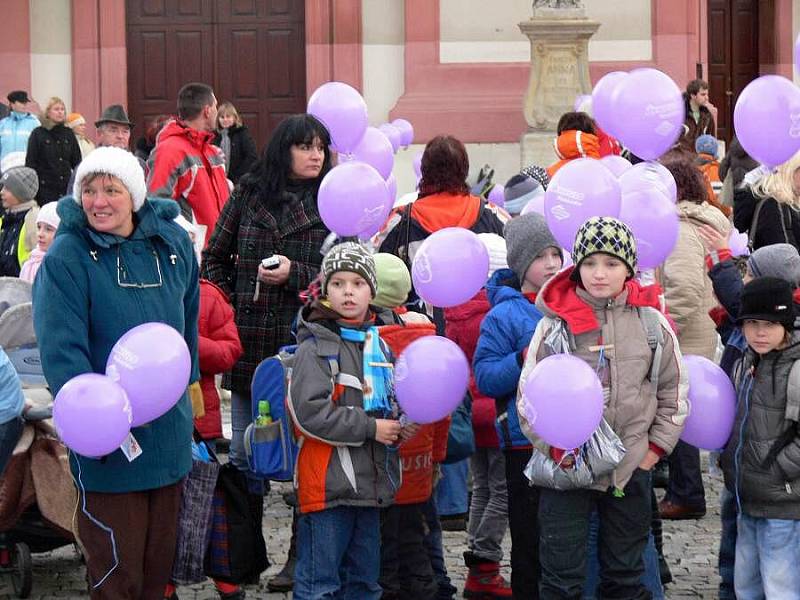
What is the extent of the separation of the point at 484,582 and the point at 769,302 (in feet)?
5.79

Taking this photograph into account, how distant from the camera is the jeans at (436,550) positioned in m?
6.46

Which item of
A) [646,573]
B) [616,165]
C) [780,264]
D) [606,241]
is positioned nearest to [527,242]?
[606,241]

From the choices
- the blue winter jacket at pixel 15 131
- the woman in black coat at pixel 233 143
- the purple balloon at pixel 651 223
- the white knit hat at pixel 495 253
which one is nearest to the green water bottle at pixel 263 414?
the white knit hat at pixel 495 253

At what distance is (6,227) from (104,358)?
192 inches

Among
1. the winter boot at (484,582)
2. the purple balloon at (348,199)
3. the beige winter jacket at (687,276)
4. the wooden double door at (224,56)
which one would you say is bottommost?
the winter boot at (484,582)

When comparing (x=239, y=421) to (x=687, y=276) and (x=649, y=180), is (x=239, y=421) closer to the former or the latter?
(x=649, y=180)

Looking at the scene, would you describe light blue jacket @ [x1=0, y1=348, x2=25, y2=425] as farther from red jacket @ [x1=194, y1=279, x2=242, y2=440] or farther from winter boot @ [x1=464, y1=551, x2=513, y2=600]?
winter boot @ [x1=464, y1=551, x2=513, y2=600]

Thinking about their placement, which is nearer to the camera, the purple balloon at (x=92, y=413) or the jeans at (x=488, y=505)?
the purple balloon at (x=92, y=413)

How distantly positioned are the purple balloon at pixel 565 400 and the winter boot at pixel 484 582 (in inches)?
57.8

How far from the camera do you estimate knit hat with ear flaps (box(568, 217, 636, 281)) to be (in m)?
5.55

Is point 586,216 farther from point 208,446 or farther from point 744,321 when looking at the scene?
point 208,446

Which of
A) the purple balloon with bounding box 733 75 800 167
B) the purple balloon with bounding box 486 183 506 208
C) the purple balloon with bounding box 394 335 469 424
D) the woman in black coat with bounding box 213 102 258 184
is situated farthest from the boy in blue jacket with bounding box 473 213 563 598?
the woman in black coat with bounding box 213 102 258 184

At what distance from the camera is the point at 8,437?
6273 millimetres

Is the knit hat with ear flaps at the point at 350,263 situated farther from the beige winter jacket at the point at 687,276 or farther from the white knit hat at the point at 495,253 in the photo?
the beige winter jacket at the point at 687,276
